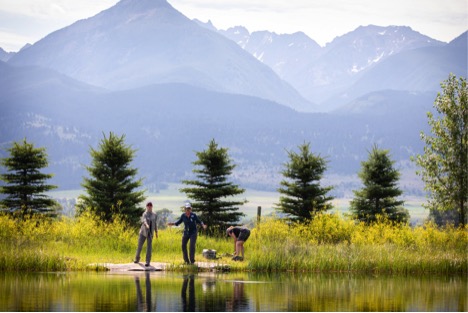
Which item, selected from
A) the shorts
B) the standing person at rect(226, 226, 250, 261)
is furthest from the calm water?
the shorts

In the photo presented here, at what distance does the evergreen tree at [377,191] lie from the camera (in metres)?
53.2

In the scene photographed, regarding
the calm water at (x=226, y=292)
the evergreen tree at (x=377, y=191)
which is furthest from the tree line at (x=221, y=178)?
the calm water at (x=226, y=292)

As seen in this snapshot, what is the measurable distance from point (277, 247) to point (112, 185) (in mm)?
14645

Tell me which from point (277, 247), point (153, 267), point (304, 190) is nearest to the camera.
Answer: point (153, 267)

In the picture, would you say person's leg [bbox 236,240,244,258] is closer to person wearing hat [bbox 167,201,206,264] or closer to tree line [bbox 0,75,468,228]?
person wearing hat [bbox 167,201,206,264]

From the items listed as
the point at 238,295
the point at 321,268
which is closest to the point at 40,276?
the point at 238,295

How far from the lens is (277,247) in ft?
115

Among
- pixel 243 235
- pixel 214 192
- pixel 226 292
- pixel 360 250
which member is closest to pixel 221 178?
pixel 214 192

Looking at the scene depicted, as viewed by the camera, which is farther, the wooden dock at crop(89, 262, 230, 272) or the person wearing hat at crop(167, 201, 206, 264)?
the person wearing hat at crop(167, 201, 206, 264)

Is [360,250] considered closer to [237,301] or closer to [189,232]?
[189,232]

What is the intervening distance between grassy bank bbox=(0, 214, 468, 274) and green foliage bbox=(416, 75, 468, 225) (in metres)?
3.88

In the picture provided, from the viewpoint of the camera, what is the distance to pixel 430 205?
159 ft

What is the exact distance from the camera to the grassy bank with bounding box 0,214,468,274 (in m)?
33.7

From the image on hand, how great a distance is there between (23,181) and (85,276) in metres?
22.1
